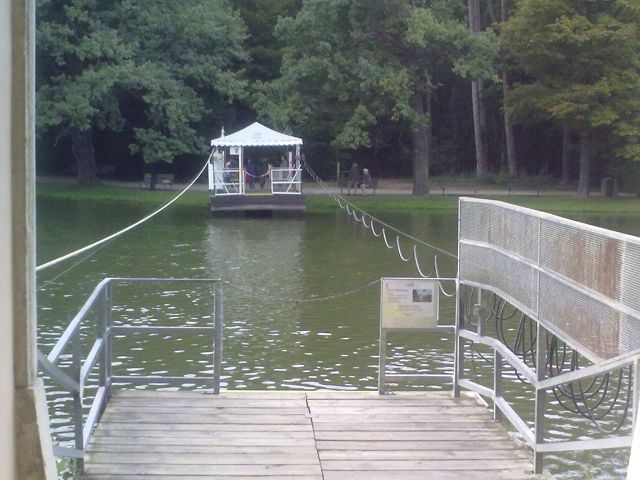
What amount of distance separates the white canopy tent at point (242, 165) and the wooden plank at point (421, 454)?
27.7 m

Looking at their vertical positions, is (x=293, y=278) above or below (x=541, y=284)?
below

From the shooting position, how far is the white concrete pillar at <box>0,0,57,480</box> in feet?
13.9

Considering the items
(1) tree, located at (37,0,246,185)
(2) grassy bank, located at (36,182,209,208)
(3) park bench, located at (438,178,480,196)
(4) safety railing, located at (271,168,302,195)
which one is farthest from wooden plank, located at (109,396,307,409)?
(3) park bench, located at (438,178,480,196)

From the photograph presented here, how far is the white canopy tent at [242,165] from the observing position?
115 ft

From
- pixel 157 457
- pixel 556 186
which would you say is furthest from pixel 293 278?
pixel 556 186

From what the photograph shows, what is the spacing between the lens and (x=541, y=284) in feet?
22.2

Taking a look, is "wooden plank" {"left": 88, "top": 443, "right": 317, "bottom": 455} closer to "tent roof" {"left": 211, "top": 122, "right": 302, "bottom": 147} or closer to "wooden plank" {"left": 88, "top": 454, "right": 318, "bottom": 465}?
"wooden plank" {"left": 88, "top": 454, "right": 318, "bottom": 465}

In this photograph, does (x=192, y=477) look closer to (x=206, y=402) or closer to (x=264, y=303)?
(x=206, y=402)

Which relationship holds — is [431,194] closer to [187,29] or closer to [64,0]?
[187,29]

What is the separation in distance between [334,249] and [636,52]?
21061 millimetres

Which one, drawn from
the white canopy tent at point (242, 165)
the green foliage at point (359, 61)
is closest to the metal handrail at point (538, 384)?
the white canopy tent at point (242, 165)

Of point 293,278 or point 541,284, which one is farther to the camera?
point 293,278

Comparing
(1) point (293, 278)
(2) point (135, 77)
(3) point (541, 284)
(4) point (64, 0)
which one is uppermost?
(4) point (64, 0)

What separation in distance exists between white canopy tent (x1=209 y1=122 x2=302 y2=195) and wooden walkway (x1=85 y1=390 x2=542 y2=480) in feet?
86.6
